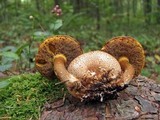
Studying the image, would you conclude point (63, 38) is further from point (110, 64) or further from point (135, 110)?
point (135, 110)

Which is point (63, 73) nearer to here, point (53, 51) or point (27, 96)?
point (53, 51)

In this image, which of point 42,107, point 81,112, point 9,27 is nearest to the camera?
point 81,112

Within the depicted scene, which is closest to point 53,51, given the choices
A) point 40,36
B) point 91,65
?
point 91,65

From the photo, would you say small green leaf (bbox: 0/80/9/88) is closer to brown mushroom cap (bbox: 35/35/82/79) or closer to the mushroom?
brown mushroom cap (bbox: 35/35/82/79)

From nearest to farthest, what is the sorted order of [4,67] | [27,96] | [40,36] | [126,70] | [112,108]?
[112,108]
[126,70]
[27,96]
[4,67]
[40,36]

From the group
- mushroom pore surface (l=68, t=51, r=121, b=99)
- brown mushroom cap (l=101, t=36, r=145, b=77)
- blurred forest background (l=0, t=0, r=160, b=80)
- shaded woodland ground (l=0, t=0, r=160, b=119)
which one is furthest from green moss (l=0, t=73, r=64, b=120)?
blurred forest background (l=0, t=0, r=160, b=80)

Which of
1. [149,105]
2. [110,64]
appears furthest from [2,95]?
[149,105]
